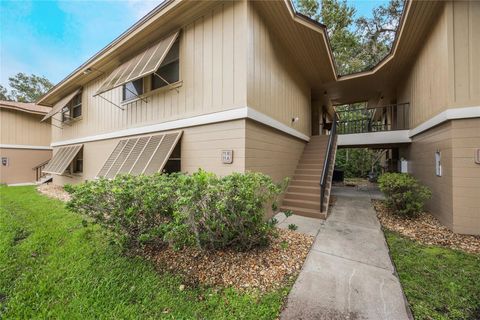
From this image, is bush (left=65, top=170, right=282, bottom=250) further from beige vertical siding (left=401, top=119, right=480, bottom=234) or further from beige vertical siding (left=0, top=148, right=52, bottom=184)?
beige vertical siding (left=0, top=148, right=52, bottom=184)

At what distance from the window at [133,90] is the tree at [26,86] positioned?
103 feet

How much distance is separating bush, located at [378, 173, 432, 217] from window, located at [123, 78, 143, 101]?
827cm

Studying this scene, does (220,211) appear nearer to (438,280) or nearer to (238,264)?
(238,264)

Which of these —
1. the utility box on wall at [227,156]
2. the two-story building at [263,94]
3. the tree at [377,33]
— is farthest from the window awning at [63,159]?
the tree at [377,33]

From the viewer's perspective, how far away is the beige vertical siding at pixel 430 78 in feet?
15.1

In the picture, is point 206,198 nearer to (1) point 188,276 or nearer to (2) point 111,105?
(1) point 188,276

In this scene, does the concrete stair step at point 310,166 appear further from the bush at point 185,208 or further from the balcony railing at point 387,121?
the bush at point 185,208

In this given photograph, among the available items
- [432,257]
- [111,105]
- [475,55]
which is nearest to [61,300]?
[432,257]

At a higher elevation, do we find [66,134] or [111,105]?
[111,105]

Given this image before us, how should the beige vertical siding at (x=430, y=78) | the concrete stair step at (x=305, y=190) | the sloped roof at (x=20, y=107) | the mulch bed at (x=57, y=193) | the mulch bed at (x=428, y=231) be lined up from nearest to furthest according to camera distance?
the mulch bed at (x=428, y=231) → the beige vertical siding at (x=430, y=78) → the concrete stair step at (x=305, y=190) → the mulch bed at (x=57, y=193) → the sloped roof at (x=20, y=107)

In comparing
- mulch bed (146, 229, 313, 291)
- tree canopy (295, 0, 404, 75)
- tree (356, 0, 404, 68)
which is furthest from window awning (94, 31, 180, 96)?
tree (356, 0, 404, 68)

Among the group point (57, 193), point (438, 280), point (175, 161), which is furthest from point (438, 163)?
point (57, 193)

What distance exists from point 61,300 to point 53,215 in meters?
4.28

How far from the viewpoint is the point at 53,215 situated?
543 centimetres
